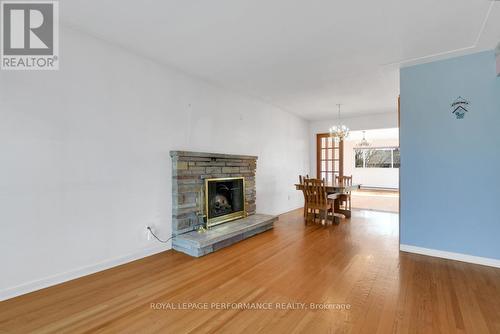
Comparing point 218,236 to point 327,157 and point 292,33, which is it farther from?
point 327,157

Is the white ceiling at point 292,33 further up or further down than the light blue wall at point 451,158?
further up

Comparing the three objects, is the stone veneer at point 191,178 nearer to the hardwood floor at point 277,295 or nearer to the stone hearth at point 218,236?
the stone hearth at point 218,236

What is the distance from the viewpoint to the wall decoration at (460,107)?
2.99m

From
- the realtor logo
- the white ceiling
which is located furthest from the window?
the realtor logo

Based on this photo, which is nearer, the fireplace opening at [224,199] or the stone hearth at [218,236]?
the stone hearth at [218,236]

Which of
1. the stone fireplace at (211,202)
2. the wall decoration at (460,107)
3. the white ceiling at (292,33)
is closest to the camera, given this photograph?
the white ceiling at (292,33)

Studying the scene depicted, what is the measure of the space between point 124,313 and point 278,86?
12.5 ft

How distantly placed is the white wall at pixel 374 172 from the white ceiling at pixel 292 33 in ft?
28.1

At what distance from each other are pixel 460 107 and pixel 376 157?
30.4 feet

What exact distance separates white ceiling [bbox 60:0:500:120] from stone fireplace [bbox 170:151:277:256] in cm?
140

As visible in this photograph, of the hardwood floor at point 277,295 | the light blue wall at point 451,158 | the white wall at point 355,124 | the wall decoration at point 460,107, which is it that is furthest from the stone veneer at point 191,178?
the white wall at point 355,124

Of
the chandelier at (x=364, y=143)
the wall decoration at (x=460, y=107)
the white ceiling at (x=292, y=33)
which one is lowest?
the wall decoration at (x=460, y=107)

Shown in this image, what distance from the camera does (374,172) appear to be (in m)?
11.6

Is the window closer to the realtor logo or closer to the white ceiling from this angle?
the white ceiling
